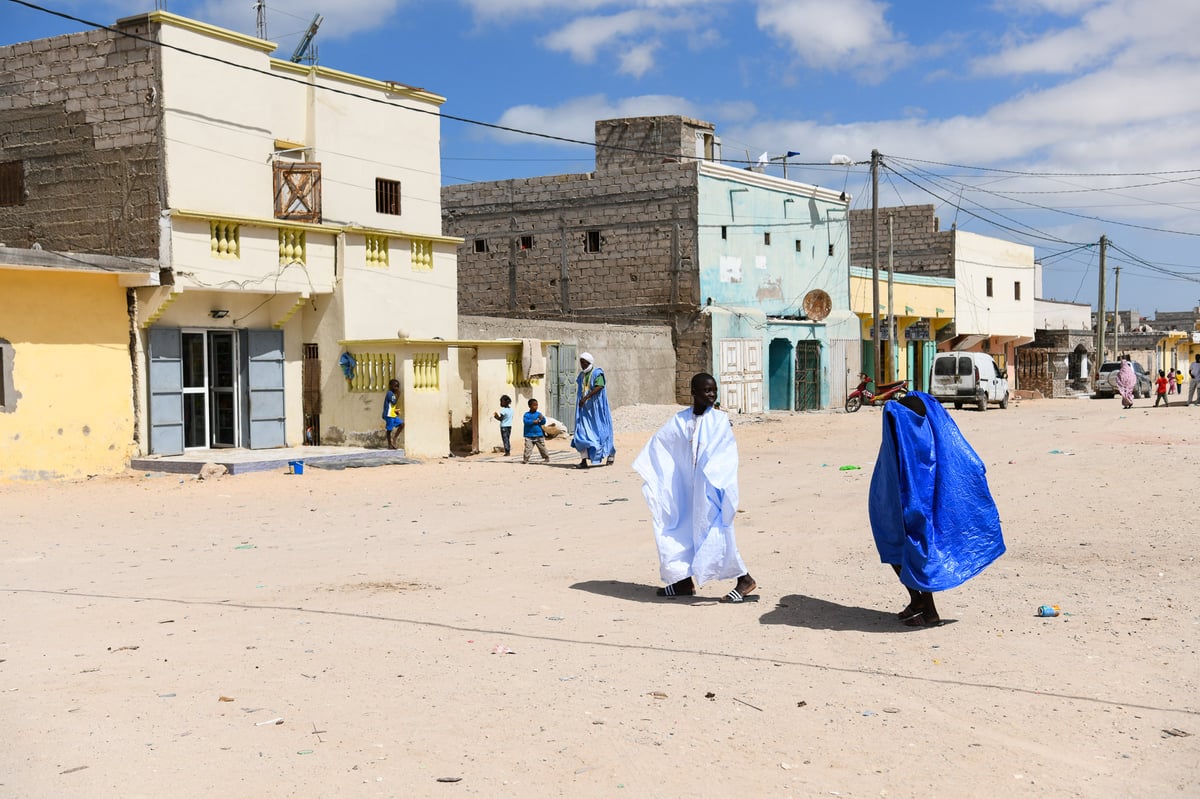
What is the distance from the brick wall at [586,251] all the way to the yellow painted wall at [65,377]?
16.7m

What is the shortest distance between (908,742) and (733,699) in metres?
0.88

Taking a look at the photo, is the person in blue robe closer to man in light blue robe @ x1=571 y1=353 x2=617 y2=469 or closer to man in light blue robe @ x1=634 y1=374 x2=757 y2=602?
man in light blue robe @ x1=634 y1=374 x2=757 y2=602

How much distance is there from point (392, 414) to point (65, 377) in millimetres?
4714

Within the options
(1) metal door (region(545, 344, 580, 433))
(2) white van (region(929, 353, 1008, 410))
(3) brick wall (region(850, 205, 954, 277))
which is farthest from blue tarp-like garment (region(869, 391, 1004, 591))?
(3) brick wall (region(850, 205, 954, 277))

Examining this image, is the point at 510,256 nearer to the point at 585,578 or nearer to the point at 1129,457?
the point at 1129,457

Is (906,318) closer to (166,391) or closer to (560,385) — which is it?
(560,385)

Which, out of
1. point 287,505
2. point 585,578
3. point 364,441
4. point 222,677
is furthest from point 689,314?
point 222,677

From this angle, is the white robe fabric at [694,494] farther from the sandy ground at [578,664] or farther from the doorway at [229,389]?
the doorway at [229,389]

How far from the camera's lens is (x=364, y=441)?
18812 millimetres

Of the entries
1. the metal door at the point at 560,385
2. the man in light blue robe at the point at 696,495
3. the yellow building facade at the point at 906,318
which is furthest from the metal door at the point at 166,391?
the yellow building facade at the point at 906,318

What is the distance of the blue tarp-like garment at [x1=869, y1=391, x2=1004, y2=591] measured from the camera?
256 inches

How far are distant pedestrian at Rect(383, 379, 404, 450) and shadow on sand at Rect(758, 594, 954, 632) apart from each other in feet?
38.0

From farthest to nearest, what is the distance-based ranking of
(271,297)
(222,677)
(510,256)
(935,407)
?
1. (510,256)
2. (271,297)
3. (935,407)
4. (222,677)

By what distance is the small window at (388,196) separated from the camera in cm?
2069
